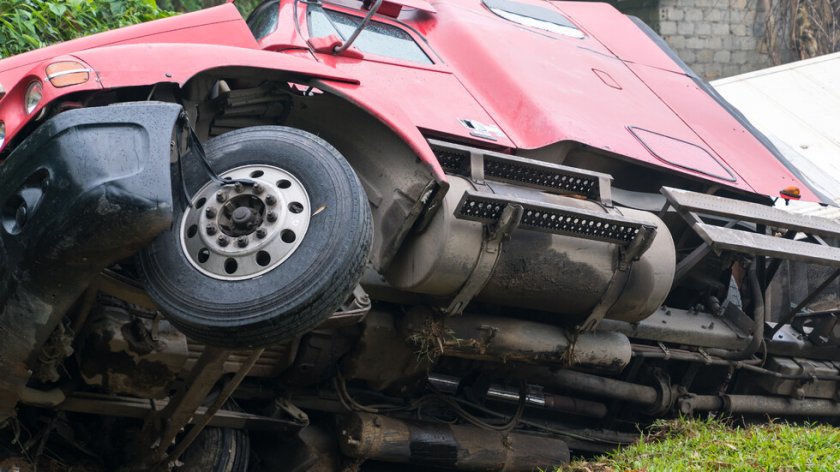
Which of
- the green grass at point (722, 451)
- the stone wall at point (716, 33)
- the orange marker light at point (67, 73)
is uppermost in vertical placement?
the orange marker light at point (67, 73)

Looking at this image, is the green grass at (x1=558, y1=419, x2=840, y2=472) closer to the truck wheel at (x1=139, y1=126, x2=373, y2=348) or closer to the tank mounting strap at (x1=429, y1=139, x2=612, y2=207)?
the tank mounting strap at (x1=429, y1=139, x2=612, y2=207)

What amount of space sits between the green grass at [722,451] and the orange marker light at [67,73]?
267cm

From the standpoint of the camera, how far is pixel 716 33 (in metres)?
16.4

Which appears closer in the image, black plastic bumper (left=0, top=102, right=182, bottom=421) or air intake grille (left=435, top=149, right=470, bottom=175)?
black plastic bumper (left=0, top=102, right=182, bottom=421)

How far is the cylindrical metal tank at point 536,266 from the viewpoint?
4.00 metres

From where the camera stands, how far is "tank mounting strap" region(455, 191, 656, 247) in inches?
157

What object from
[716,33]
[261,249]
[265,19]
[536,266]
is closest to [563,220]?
[536,266]

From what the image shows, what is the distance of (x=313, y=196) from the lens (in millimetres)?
3400

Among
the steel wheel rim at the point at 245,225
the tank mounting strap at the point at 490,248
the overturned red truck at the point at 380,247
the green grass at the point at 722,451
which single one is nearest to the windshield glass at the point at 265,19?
the overturned red truck at the point at 380,247

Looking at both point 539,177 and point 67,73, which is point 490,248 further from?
point 67,73

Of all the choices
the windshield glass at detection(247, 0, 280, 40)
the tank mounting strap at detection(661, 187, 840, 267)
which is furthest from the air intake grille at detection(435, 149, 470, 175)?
the windshield glass at detection(247, 0, 280, 40)

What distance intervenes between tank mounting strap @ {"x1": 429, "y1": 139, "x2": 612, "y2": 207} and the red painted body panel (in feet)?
0.68

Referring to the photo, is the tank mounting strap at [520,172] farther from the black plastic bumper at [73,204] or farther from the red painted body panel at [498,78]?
the black plastic bumper at [73,204]

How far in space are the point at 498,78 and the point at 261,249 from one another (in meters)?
2.29
